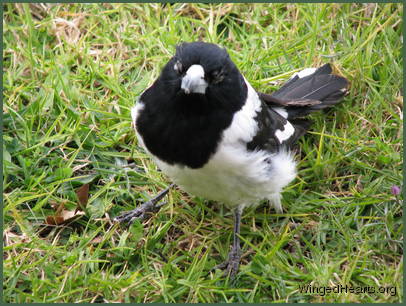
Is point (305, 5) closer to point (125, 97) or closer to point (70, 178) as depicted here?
point (125, 97)

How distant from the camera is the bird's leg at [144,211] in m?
3.73

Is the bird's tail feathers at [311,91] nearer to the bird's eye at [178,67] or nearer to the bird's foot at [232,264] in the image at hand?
the bird's foot at [232,264]

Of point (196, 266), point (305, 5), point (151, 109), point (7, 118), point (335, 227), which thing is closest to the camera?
point (151, 109)

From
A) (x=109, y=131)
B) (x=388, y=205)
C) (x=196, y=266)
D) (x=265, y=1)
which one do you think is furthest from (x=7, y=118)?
(x=388, y=205)

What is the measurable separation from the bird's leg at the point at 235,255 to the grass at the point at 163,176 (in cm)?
6

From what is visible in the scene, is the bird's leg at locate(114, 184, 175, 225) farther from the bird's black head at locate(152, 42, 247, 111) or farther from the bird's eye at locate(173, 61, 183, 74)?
the bird's eye at locate(173, 61, 183, 74)

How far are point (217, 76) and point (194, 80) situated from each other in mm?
168

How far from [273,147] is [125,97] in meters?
1.35

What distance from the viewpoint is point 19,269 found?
Answer: 3.29 metres

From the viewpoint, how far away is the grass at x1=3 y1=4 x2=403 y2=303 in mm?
3393

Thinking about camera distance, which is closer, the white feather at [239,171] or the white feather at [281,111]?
the white feather at [239,171]

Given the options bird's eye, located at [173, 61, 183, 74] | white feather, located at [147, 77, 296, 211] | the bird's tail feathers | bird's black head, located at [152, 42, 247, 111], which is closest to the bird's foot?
white feather, located at [147, 77, 296, 211]

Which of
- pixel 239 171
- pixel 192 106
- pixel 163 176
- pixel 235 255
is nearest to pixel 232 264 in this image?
pixel 235 255

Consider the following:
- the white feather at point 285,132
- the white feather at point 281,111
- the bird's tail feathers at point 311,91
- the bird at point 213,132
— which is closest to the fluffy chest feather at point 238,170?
the bird at point 213,132
